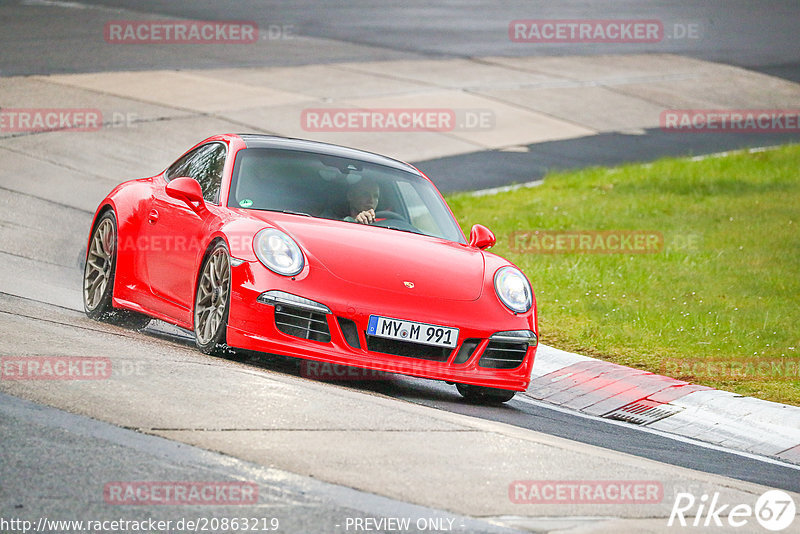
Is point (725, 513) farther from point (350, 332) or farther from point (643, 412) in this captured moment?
point (643, 412)

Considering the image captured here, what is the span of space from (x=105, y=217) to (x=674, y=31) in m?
27.7

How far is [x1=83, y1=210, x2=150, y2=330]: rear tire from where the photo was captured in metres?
8.98

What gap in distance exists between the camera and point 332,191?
8.27 meters

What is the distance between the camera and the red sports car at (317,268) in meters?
7.09

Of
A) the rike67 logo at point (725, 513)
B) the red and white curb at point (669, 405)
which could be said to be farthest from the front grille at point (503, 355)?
the rike67 logo at point (725, 513)

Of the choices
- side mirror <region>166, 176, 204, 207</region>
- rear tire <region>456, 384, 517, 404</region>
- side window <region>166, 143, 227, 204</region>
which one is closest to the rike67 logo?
rear tire <region>456, 384, 517, 404</region>

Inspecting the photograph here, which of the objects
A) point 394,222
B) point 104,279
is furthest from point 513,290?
point 104,279

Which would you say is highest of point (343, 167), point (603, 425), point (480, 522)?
point (343, 167)

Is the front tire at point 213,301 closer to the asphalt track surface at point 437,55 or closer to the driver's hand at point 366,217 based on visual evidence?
the asphalt track surface at point 437,55

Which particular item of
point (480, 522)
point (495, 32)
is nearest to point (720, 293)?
point (480, 522)

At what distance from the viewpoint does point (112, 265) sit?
8961 mm

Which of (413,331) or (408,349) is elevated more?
(413,331)

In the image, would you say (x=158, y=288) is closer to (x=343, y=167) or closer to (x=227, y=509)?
(x=343, y=167)

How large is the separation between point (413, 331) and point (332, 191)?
150 centimetres
